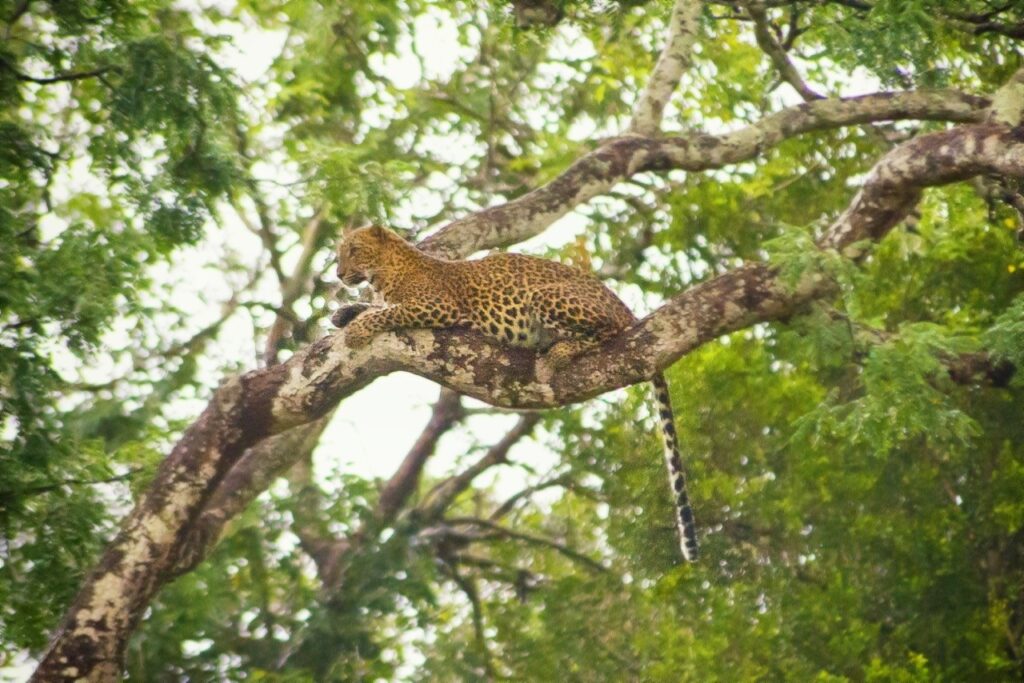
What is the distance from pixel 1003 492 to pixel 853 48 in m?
4.62

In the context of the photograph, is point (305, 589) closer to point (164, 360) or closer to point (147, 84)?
point (164, 360)

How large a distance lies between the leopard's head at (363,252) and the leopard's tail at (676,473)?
167cm

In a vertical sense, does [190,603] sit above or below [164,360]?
below

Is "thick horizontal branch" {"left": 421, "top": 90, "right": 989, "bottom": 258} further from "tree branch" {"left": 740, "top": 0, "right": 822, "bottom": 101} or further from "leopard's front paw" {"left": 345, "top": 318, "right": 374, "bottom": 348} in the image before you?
"leopard's front paw" {"left": 345, "top": 318, "right": 374, "bottom": 348}

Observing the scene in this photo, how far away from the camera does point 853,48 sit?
8594 mm

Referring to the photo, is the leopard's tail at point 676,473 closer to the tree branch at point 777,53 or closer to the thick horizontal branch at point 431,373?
the thick horizontal branch at point 431,373

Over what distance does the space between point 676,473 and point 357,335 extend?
1.93 m

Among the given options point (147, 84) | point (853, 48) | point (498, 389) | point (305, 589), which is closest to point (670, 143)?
point (853, 48)

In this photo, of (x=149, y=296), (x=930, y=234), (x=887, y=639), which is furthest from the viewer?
(x=149, y=296)

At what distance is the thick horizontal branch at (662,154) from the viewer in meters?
8.15

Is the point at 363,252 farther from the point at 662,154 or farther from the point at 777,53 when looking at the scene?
the point at 777,53

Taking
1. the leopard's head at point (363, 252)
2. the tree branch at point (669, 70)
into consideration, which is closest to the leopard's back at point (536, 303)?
the leopard's head at point (363, 252)

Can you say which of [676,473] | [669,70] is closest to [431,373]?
[676,473]

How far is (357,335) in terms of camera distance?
699cm
